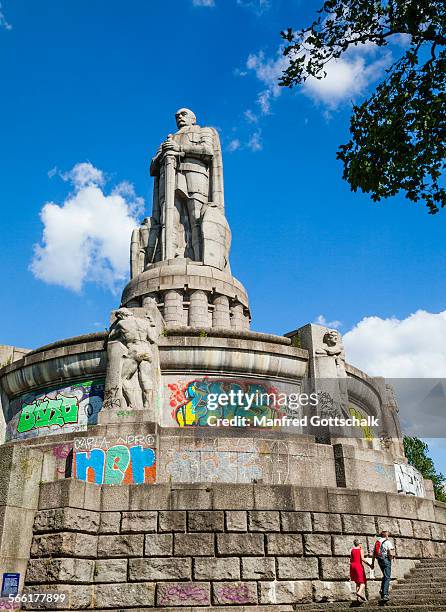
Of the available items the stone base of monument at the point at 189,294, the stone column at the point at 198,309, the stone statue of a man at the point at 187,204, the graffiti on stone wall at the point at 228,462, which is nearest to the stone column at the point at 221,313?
the stone base of monument at the point at 189,294

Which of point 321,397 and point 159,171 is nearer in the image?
point 321,397

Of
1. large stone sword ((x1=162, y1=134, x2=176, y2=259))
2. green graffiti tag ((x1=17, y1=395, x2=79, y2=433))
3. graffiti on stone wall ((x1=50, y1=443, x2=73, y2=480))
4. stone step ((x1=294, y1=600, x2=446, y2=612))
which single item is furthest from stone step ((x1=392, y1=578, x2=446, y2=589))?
large stone sword ((x1=162, y1=134, x2=176, y2=259))

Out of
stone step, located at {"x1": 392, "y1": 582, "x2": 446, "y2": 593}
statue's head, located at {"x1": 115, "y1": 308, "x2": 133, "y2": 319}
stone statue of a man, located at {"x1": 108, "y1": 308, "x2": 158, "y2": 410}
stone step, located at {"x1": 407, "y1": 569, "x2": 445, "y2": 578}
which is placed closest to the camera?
stone step, located at {"x1": 392, "y1": 582, "x2": 446, "y2": 593}

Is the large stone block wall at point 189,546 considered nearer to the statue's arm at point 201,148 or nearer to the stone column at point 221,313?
the stone column at point 221,313

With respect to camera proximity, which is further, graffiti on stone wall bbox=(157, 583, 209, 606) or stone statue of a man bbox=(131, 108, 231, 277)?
stone statue of a man bbox=(131, 108, 231, 277)

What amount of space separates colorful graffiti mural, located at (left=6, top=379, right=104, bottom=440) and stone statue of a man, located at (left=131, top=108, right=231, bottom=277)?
349 inches

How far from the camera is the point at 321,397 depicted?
1662 centimetres

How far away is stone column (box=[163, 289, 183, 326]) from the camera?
22.1 metres

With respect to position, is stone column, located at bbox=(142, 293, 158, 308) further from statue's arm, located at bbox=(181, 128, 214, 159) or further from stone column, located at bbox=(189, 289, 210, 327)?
statue's arm, located at bbox=(181, 128, 214, 159)

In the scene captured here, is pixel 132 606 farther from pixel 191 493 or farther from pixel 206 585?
pixel 191 493

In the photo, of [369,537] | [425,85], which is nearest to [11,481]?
[369,537]

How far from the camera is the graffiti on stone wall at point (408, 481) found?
581 inches

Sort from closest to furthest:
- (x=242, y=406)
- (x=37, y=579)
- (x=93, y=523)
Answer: (x=37, y=579) → (x=93, y=523) → (x=242, y=406)

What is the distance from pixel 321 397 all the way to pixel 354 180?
689cm
